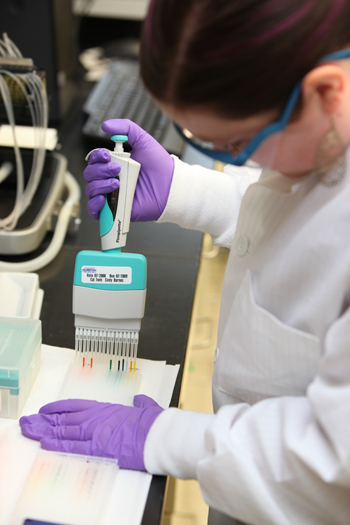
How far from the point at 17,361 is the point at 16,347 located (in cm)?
3

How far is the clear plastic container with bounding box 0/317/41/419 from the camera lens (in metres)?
0.70

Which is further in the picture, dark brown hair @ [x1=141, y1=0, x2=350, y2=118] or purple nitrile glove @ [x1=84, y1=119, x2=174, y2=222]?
purple nitrile glove @ [x1=84, y1=119, x2=174, y2=222]

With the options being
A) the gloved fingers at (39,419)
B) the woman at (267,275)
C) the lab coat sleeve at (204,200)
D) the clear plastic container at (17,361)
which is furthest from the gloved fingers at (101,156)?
the gloved fingers at (39,419)

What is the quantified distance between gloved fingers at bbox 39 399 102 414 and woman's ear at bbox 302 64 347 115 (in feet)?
1.65

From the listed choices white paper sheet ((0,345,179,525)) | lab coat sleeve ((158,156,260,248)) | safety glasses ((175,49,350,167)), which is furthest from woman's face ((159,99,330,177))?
white paper sheet ((0,345,179,525))

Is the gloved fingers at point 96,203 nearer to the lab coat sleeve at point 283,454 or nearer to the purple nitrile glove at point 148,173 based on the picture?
the purple nitrile glove at point 148,173

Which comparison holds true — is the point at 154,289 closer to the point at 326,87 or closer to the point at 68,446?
the point at 68,446

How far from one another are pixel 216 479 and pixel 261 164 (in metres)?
0.38

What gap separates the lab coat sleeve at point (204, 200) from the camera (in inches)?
35.3

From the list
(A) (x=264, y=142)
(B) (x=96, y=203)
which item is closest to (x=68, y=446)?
(B) (x=96, y=203)

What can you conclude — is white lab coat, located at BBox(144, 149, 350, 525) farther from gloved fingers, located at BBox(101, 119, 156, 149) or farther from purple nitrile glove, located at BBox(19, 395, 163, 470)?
gloved fingers, located at BBox(101, 119, 156, 149)

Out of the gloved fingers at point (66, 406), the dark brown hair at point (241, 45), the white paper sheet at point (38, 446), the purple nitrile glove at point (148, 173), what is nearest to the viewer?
the dark brown hair at point (241, 45)

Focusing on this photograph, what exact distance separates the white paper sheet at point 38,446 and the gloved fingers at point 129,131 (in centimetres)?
38

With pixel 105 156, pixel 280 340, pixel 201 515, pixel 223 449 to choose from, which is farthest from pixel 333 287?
pixel 201 515
